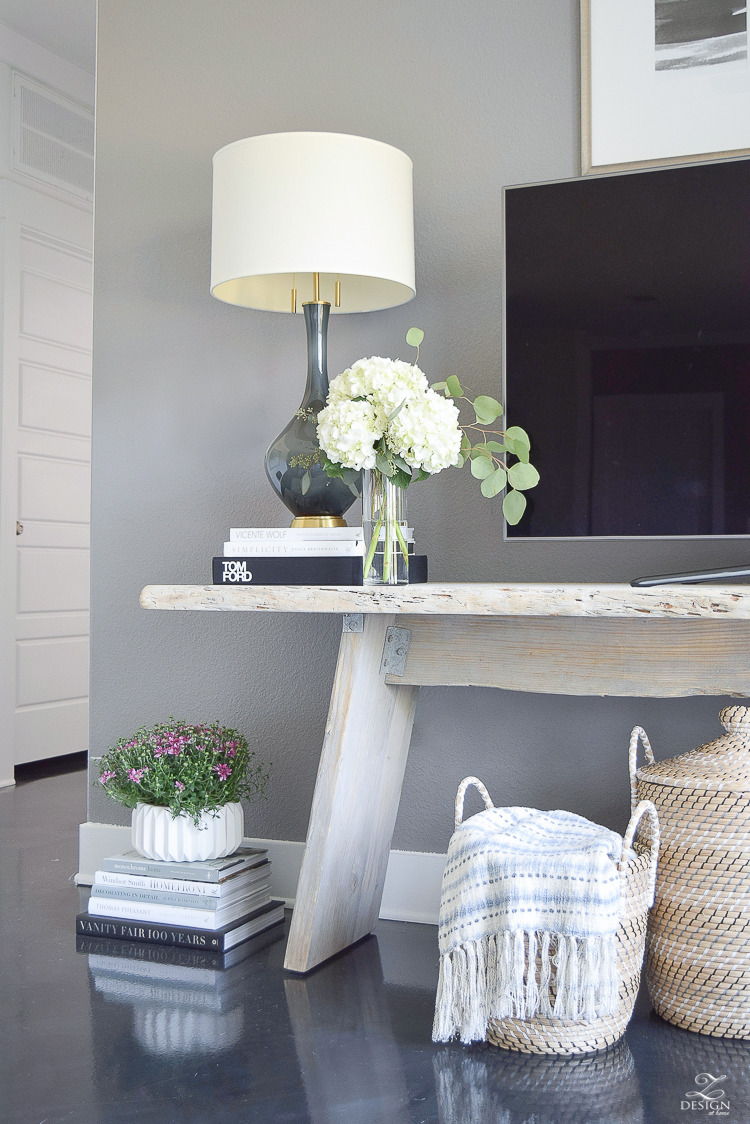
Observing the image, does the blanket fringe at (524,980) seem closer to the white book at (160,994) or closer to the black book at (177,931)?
the white book at (160,994)

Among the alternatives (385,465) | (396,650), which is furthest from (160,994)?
(385,465)

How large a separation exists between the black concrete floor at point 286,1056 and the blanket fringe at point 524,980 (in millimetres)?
72

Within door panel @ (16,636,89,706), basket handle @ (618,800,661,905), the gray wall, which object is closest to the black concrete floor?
basket handle @ (618,800,661,905)

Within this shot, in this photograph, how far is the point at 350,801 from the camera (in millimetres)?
1767

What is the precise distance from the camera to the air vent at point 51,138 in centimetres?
376

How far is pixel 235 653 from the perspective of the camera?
7.45 ft

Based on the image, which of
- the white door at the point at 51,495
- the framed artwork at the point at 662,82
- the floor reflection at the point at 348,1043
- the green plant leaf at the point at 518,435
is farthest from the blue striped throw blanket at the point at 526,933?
the white door at the point at 51,495

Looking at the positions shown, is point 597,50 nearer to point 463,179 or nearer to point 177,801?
point 463,179

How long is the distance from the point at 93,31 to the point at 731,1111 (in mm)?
3903

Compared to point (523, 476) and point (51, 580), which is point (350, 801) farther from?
point (51, 580)

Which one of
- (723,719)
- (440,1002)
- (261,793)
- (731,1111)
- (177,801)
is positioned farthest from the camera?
(261,793)

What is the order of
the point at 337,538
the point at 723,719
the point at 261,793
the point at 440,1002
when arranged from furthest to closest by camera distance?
the point at 261,793, the point at 337,538, the point at 723,719, the point at 440,1002

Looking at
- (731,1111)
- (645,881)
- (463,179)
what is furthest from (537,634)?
(463,179)

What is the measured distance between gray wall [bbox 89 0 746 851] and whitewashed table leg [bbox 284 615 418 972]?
21cm
